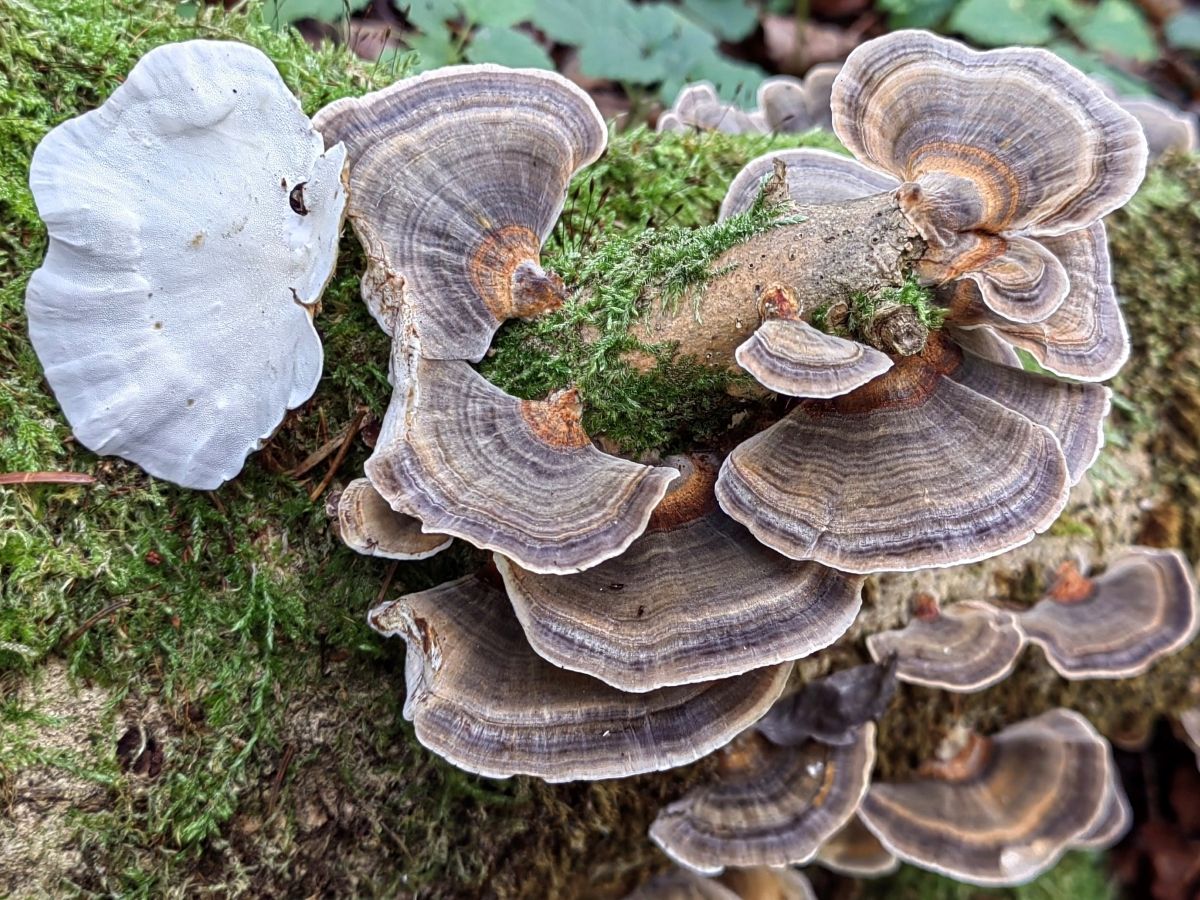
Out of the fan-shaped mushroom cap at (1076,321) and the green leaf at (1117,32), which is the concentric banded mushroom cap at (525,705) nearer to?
the fan-shaped mushroom cap at (1076,321)

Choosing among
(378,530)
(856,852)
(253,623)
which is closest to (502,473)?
(378,530)

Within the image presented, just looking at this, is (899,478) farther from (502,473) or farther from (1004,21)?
(1004,21)

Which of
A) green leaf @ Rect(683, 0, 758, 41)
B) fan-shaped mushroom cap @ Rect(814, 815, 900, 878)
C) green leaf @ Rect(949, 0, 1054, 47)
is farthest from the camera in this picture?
green leaf @ Rect(683, 0, 758, 41)

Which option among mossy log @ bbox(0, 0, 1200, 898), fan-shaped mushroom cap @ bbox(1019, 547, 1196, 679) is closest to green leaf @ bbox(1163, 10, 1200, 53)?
fan-shaped mushroom cap @ bbox(1019, 547, 1196, 679)

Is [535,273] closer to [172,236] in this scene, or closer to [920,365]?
[172,236]

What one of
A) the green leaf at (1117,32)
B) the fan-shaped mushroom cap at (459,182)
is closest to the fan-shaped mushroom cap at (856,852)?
the fan-shaped mushroom cap at (459,182)

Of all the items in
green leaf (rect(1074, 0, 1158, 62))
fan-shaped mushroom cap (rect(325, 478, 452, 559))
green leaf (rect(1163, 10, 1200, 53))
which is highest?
green leaf (rect(1163, 10, 1200, 53))

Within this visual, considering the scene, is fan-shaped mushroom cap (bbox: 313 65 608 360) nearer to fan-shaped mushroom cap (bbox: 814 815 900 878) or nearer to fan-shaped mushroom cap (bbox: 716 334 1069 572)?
fan-shaped mushroom cap (bbox: 716 334 1069 572)
